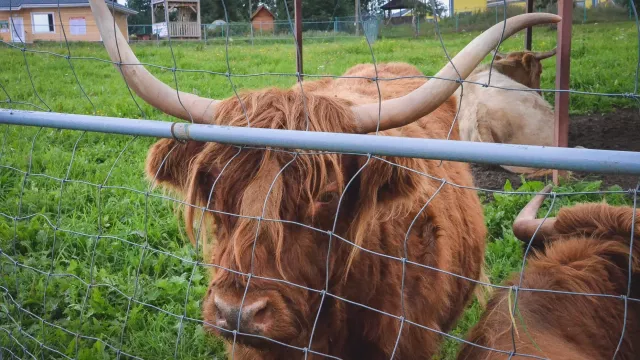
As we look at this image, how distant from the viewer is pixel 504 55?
884 centimetres

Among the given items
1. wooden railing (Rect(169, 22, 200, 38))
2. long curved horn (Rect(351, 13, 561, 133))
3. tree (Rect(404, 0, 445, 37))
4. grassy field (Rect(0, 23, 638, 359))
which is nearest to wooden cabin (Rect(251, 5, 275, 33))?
wooden railing (Rect(169, 22, 200, 38))

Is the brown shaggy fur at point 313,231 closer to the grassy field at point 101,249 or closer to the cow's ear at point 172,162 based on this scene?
the cow's ear at point 172,162

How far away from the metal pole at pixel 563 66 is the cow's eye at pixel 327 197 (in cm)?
348

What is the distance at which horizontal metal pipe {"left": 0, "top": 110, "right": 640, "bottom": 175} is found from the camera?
1.34 meters

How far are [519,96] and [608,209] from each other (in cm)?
499

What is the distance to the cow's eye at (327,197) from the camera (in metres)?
2.23

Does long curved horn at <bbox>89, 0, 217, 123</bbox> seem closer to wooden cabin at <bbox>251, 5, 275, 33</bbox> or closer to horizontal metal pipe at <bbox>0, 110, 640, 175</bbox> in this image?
horizontal metal pipe at <bbox>0, 110, 640, 175</bbox>

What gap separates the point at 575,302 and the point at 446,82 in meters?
0.94

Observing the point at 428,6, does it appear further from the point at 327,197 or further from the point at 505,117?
the point at 505,117

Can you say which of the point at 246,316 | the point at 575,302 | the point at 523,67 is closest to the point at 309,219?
the point at 246,316

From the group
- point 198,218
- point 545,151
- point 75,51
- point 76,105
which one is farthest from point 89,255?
point 75,51

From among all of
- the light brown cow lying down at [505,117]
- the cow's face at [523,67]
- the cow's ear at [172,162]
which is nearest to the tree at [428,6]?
the cow's ear at [172,162]

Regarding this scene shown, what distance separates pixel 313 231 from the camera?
220 centimetres

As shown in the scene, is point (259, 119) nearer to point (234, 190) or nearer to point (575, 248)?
point (234, 190)
